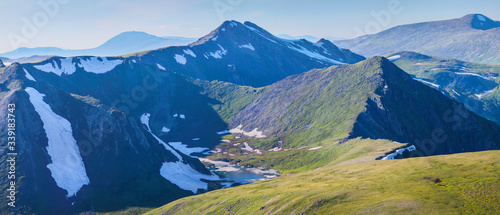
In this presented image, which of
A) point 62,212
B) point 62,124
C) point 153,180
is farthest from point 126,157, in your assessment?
point 62,212

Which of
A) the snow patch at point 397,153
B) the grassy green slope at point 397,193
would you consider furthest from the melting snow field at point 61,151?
the snow patch at point 397,153

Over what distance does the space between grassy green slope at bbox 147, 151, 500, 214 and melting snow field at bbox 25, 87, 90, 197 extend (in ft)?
217

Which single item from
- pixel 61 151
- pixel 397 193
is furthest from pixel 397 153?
pixel 61 151

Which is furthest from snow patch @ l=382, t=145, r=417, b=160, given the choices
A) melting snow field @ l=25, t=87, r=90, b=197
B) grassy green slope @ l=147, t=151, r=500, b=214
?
melting snow field @ l=25, t=87, r=90, b=197

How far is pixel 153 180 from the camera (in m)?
188

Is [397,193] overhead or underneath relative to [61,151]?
underneath

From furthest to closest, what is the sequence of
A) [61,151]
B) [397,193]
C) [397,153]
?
[61,151]
[397,153]
[397,193]

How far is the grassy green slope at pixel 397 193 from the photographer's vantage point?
8106 cm

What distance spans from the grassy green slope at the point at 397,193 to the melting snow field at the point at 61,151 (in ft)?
217

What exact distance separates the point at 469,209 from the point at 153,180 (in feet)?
469

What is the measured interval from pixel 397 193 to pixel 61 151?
145569 mm

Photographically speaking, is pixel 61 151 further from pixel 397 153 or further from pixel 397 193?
pixel 397 153

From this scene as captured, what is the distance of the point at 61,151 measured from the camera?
17525 centimetres

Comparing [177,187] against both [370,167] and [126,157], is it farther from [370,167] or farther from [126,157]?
[370,167]
